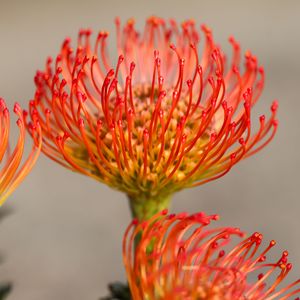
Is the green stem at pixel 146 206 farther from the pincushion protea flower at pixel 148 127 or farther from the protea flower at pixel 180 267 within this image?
the protea flower at pixel 180 267

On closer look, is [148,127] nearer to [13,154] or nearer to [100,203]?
[13,154]

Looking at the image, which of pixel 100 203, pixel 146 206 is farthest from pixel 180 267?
pixel 100 203

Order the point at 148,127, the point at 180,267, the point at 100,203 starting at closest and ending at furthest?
the point at 180,267
the point at 148,127
the point at 100,203

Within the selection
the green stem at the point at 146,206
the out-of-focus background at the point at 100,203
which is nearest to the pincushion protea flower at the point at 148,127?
the green stem at the point at 146,206

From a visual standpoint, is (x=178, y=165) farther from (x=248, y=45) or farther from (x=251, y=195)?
(x=248, y=45)

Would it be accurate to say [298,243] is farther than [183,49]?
Yes

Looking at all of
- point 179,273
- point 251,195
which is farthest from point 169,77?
point 251,195

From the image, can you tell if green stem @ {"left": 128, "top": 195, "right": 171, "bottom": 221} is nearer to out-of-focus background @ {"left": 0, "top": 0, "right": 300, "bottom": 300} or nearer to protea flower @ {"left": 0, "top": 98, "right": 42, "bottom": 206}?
protea flower @ {"left": 0, "top": 98, "right": 42, "bottom": 206}
